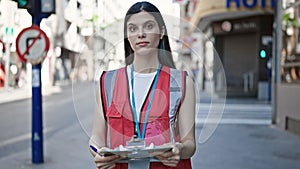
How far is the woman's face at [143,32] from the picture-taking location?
2.00 m

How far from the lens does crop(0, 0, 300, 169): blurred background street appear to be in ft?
6.70

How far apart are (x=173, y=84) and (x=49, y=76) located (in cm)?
3652

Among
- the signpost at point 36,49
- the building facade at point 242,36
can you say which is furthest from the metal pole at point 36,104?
the building facade at point 242,36

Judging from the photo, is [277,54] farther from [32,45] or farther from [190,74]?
[190,74]

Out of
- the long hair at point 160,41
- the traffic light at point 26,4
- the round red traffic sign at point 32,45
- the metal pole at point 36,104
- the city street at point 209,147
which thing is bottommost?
the city street at point 209,147

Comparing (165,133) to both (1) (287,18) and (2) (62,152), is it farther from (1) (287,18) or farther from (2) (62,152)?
(1) (287,18)

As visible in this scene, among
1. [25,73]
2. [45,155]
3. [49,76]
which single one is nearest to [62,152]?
[45,155]

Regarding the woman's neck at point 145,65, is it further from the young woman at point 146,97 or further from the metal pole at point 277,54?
the metal pole at point 277,54

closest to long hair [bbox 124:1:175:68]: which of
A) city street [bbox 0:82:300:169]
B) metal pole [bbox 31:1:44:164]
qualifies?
city street [bbox 0:82:300:169]

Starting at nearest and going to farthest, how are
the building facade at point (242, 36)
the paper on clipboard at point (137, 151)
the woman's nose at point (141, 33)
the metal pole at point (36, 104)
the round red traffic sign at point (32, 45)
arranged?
the paper on clipboard at point (137, 151) < the woman's nose at point (141, 33) < the round red traffic sign at point (32, 45) < the metal pole at point (36, 104) < the building facade at point (242, 36)

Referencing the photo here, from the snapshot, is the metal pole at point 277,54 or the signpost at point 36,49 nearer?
the signpost at point 36,49

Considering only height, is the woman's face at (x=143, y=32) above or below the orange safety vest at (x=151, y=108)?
above

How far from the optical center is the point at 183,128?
2027 millimetres

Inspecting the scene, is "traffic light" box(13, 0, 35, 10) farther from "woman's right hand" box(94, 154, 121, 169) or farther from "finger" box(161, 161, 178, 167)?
"finger" box(161, 161, 178, 167)
